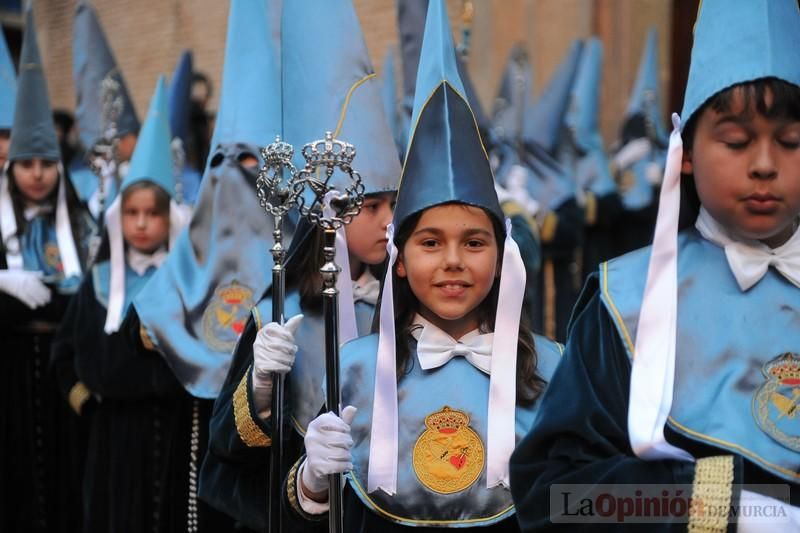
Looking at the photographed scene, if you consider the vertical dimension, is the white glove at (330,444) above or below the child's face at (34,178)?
below

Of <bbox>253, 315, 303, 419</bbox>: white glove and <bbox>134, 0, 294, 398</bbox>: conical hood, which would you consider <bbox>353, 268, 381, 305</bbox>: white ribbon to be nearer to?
<bbox>253, 315, 303, 419</bbox>: white glove

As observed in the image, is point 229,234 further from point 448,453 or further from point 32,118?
point 32,118

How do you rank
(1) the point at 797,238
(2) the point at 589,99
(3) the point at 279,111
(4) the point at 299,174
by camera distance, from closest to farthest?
(1) the point at 797,238 → (4) the point at 299,174 → (3) the point at 279,111 → (2) the point at 589,99

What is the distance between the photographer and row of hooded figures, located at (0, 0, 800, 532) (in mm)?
2496

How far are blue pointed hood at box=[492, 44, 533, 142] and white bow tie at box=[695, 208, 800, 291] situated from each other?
21.1 feet

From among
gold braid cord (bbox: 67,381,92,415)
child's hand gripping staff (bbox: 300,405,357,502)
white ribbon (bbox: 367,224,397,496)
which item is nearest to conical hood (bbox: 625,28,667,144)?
gold braid cord (bbox: 67,381,92,415)

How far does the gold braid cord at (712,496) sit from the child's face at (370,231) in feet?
5.52

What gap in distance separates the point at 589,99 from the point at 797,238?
7.61m

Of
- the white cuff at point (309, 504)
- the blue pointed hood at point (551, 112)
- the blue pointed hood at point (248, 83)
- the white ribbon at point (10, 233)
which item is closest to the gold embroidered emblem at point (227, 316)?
the blue pointed hood at point (248, 83)

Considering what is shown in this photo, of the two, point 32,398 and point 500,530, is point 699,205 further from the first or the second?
point 32,398

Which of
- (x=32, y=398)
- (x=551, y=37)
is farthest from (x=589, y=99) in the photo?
(x=32, y=398)

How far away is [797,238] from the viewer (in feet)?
8.72

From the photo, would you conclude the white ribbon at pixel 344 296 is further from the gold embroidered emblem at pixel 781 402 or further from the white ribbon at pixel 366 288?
the gold embroidered emblem at pixel 781 402

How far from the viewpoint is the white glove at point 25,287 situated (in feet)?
20.2
